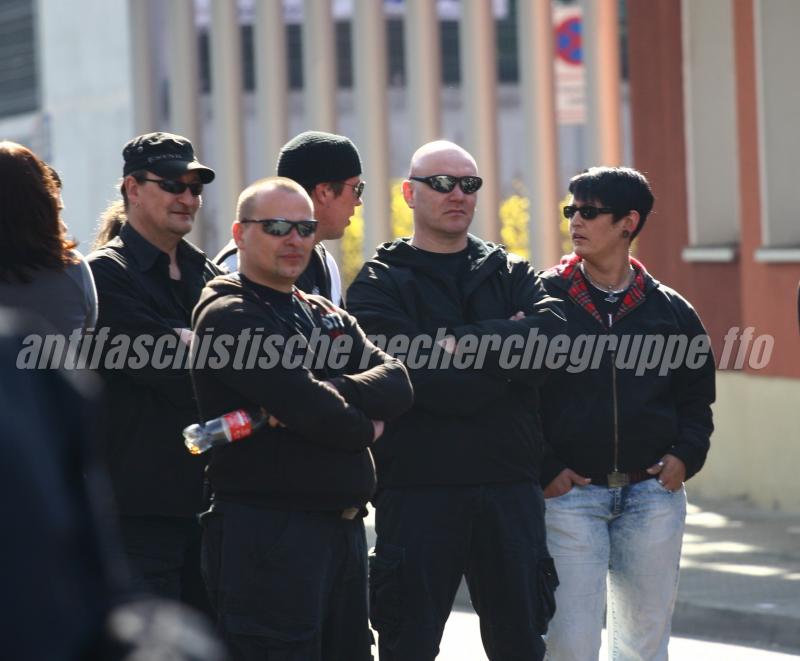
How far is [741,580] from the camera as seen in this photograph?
9.06 m

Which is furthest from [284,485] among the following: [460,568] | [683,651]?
[683,651]

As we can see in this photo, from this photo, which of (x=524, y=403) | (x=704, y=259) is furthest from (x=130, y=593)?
(x=704, y=259)

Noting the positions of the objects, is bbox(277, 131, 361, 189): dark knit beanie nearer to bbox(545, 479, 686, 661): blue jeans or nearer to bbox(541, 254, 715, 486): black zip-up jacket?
bbox(541, 254, 715, 486): black zip-up jacket

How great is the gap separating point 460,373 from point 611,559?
79cm

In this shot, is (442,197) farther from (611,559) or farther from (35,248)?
(35,248)

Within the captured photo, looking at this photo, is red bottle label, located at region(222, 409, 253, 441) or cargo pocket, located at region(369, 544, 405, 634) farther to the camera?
cargo pocket, located at region(369, 544, 405, 634)

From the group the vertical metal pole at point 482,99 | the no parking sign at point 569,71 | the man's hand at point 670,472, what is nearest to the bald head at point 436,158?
the man's hand at point 670,472

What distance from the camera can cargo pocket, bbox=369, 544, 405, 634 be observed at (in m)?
5.21

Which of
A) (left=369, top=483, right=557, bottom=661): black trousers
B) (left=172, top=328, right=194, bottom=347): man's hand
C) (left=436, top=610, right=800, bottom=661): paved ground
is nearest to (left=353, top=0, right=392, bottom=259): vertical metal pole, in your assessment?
(left=436, top=610, right=800, bottom=661): paved ground

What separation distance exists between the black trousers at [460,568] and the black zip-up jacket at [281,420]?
1.98 ft

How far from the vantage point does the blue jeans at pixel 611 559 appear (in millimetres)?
5383

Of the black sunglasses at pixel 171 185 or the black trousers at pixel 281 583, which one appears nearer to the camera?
the black trousers at pixel 281 583

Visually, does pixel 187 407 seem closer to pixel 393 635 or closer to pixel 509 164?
pixel 393 635

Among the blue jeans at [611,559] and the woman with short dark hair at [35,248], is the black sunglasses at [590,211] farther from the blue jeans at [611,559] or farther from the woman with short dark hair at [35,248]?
the woman with short dark hair at [35,248]
